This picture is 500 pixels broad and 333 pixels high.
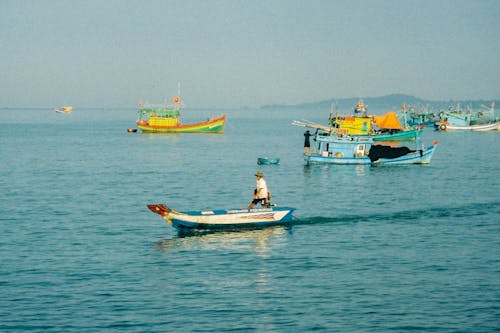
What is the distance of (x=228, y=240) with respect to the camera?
37.3 m

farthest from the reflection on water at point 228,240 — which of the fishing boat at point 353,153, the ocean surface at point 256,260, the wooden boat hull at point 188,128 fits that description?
the wooden boat hull at point 188,128

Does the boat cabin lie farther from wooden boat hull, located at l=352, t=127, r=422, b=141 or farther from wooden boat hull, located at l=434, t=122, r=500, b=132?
wooden boat hull, located at l=434, t=122, r=500, b=132

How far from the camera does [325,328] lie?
2409cm

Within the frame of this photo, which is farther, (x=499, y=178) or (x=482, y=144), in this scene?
(x=482, y=144)

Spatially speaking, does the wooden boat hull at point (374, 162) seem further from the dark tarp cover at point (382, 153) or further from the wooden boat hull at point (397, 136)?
the wooden boat hull at point (397, 136)

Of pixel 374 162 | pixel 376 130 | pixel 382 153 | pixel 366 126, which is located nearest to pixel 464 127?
pixel 376 130

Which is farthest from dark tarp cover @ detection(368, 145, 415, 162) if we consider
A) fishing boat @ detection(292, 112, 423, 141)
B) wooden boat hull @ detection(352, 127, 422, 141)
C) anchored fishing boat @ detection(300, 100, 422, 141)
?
wooden boat hull @ detection(352, 127, 422, 141)

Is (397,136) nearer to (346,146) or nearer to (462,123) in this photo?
(346,146)

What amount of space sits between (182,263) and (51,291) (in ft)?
21.8

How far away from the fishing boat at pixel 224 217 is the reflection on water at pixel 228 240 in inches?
16.7

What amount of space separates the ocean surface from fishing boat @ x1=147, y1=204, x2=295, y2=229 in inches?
26.9

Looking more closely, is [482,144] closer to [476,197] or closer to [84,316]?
[476,197]

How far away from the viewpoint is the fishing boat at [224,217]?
37906 millimetres

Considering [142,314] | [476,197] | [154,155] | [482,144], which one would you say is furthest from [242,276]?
[482,144]
